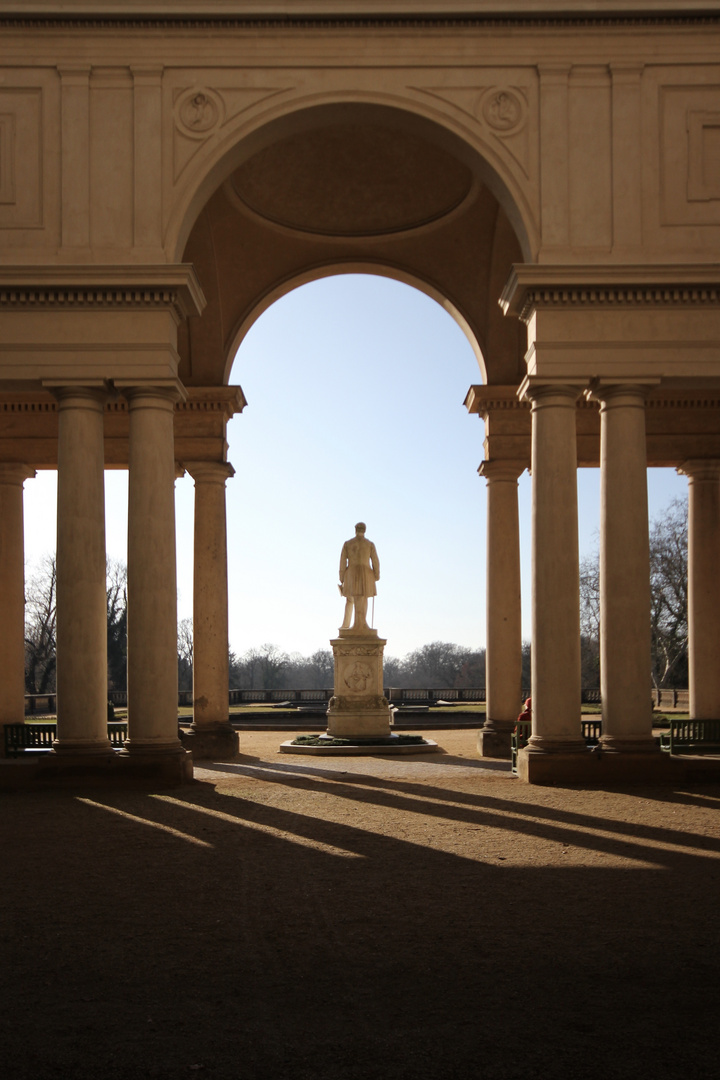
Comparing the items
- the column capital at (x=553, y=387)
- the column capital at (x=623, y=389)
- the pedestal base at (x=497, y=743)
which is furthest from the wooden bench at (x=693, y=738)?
the column capital at (x=553, y=387)

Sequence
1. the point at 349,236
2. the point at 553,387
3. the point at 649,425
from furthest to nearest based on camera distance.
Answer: the point at 649,425 < the point at 349,236 < the point at 553,387

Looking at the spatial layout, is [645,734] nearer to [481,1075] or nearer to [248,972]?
[248,972]

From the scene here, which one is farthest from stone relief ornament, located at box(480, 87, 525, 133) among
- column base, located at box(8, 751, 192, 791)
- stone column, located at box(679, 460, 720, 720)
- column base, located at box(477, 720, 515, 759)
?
column base, located at box(477, 720, 515, 759)

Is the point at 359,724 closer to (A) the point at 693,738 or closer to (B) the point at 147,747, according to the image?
(A) the point at 693,738

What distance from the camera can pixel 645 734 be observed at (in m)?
22.1

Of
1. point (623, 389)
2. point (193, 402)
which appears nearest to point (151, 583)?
point (193, 402)

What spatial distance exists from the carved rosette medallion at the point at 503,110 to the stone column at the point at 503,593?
10968 millimetres

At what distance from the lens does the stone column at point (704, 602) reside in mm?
31344

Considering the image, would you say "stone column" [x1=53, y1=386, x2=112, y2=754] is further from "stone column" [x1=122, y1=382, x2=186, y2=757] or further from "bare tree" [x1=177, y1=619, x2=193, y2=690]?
"bare tree" [x1=177, y1=619, x2=193, y2=690]

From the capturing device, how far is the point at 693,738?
83.8ft

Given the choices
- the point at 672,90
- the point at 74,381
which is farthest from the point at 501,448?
the point at 74,381

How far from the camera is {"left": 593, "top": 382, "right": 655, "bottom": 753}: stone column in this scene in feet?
72.8

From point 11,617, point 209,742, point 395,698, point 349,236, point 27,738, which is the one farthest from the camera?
point 395,698

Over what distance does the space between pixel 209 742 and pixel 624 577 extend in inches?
543
